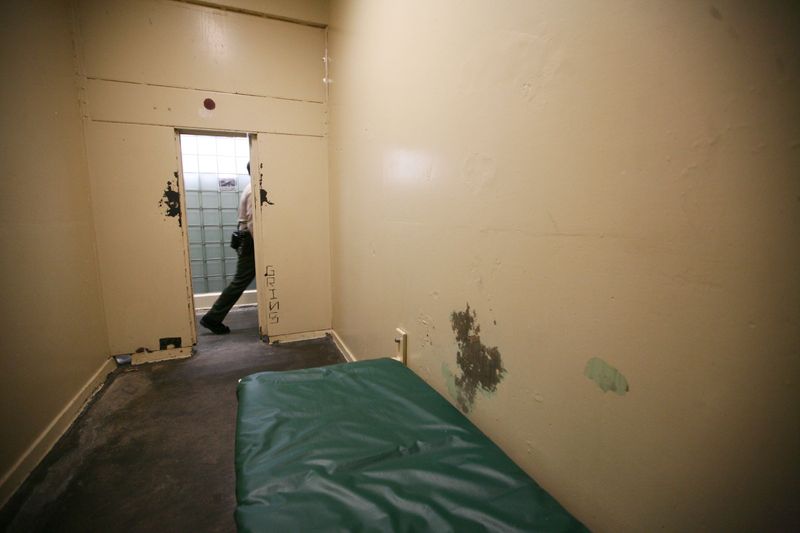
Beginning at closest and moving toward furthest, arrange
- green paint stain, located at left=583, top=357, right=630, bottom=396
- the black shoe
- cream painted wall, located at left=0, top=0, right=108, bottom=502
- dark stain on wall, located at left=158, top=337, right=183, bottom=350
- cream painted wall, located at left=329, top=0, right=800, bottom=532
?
cream painted wall, located at left=329, top=0, right=800, bottom=532 < green paint stain, located at left=583, top=357, right=630, bottom=396 < cream painted wall, located at left=0, top=0, right=108, bottom=502 < dark stain on wall, located at left=158, top=337, right=183, bottom=350 < the black shoe

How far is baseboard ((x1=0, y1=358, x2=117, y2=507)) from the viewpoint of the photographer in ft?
4.40

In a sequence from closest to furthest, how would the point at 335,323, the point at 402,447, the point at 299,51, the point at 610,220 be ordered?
1. the point at 610,220
2. the point at 402,447
3. the point at 299,51
4. the point at 335,323

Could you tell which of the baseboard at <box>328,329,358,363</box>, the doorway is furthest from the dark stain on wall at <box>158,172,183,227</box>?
the doorway

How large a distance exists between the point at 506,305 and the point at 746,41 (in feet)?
2.12

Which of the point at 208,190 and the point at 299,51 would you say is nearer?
the point at 299,51

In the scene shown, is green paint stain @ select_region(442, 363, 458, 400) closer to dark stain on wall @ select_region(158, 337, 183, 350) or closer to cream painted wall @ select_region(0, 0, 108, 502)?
cream painted wall @ select_region(0, 0, 108, 502)

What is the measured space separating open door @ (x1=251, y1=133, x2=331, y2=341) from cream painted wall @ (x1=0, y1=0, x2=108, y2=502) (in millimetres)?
1112

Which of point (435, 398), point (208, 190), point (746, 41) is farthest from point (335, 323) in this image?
point (746, 41)

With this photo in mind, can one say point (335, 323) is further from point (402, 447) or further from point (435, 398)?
point (402, 447)

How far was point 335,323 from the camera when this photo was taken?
3068 millimetres

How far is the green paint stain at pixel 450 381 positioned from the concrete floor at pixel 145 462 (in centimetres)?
95

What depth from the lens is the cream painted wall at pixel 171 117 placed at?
2.35m

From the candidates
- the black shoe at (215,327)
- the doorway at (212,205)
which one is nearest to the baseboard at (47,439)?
the black shoe at (215,327)

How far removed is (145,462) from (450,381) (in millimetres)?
1479
